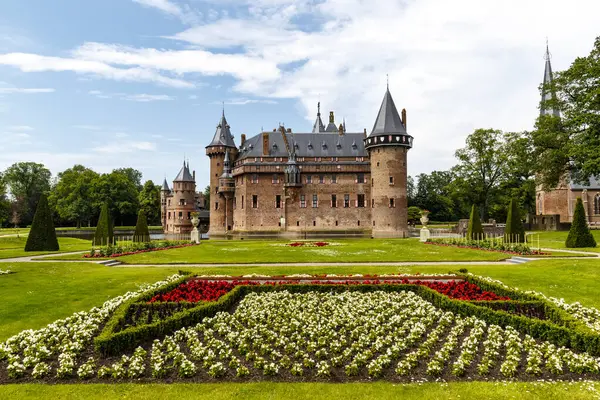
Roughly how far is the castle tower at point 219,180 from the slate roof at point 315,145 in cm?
302

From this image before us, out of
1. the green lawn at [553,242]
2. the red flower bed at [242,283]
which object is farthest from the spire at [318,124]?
the red flower bed at [242,283]

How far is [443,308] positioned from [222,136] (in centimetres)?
5444

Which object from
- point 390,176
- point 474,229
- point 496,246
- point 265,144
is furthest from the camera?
point 265,144

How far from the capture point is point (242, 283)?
14.0 m

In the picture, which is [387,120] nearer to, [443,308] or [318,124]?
[318,124]

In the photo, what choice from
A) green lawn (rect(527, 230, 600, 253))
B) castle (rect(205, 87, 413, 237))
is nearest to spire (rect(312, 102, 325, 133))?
castle (rect(205, 87, 413, 237))

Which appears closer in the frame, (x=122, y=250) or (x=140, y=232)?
(x=122, y=250)

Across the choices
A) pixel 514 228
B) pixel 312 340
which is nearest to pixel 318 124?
pixel 514 228

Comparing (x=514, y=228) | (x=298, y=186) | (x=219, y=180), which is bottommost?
(x=514, y=228)

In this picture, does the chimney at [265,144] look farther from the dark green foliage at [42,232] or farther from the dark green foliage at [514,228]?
the dark green foliage at [514,228]

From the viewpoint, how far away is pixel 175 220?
233 feet

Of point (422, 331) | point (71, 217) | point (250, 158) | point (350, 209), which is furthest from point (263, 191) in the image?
point (422, 331)

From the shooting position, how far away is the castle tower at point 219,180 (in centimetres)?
6050

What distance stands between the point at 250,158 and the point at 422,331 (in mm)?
50515
